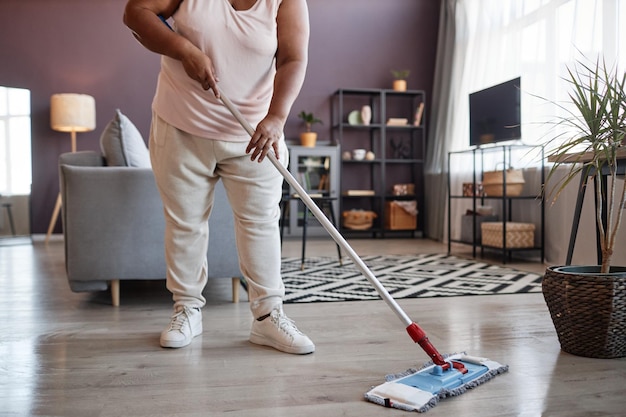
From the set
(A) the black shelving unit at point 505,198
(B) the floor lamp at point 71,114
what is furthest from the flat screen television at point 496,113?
(B) the floor lamp at point 71,114

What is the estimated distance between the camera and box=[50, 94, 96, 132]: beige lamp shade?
16.6 feet

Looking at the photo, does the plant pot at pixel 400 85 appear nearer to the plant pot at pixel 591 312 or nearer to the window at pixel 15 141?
the window at pixel 15 141

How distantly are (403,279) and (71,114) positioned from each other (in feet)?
11.7

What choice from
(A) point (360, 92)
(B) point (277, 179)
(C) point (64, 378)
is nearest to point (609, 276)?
(B) point (277, 179)

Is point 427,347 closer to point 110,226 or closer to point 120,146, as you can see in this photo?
point 110,226

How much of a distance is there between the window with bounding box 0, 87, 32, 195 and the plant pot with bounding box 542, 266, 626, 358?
17.0 feet

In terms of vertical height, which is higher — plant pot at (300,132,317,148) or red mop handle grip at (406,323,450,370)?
plant pot at (300,132,317,148)

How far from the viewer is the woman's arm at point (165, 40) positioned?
1542 mm

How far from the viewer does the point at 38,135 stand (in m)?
Result: 5.52

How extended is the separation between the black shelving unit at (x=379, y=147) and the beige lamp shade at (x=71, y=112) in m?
2.38

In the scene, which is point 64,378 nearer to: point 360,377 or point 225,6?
point 360,377

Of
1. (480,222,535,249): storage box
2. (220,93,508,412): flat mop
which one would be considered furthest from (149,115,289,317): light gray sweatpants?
(480,222,535,249): storage box

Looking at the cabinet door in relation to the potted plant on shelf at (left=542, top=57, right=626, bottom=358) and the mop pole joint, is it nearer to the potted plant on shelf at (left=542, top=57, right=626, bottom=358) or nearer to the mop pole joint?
the potted plant on shelf at (left=542, top=57, right=626, bottom=358)

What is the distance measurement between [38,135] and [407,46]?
3830mm
